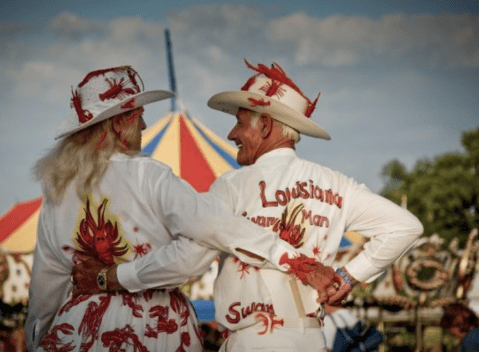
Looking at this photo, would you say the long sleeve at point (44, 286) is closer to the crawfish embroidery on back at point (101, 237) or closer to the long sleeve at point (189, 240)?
the crawfish embroidery on back at point (101, 237)

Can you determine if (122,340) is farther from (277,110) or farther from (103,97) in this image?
(277,110)

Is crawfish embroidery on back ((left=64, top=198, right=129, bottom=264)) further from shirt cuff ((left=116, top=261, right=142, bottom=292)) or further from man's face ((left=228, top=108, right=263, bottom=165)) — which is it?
man's face ((left=228, top=108, right=263, bottom=165))

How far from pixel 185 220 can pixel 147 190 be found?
7.9 inches

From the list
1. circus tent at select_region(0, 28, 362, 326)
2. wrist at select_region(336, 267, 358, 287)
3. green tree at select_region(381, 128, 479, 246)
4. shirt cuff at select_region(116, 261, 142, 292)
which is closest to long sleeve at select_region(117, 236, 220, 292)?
shirt cuff at select_region(116, 261, 142, 292)

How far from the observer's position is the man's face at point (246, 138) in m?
3.02

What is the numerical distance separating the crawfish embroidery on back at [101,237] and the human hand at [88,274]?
0.03 m

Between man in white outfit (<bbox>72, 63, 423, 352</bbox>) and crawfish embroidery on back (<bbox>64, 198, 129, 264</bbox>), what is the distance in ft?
0.34

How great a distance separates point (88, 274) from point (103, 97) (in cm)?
70

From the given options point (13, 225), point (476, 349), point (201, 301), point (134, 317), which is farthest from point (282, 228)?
point (13, 225)

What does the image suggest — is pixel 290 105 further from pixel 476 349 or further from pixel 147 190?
pixel 476 349

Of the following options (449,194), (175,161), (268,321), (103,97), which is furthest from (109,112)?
(449,194)

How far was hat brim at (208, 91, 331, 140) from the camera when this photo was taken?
2.95 meters

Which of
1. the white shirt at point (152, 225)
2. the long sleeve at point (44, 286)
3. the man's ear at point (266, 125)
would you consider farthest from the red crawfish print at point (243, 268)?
the long sleeve at point (44, 286)

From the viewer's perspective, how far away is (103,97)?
9.32ft
